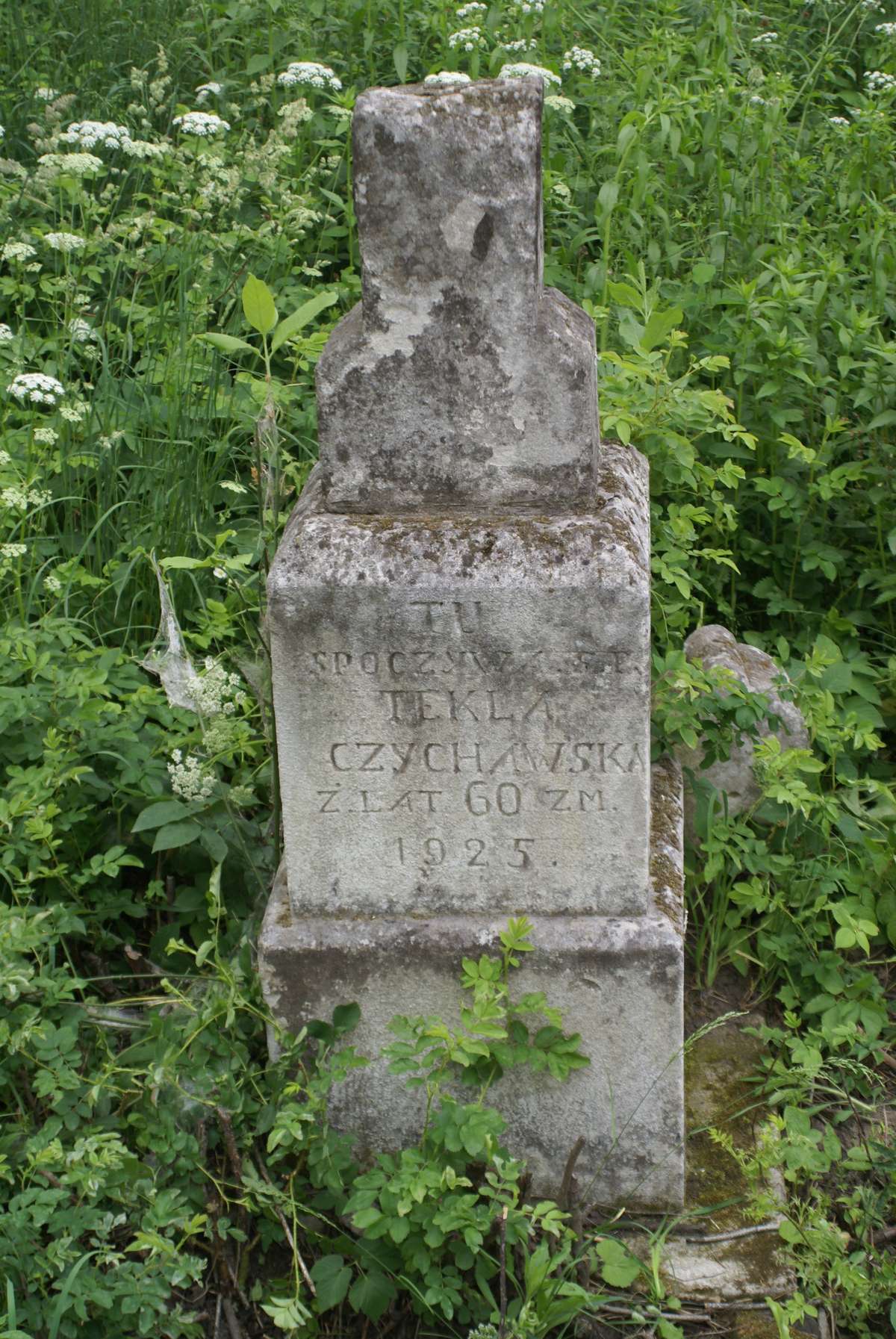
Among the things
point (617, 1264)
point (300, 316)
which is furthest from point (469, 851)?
point (300, 316)

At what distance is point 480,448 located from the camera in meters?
2.24

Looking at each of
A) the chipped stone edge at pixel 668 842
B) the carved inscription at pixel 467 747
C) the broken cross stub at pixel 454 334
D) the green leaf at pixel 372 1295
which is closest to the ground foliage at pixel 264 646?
the green leaf at pixel 372 1295

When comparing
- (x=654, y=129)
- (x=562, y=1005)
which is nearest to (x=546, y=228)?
(x=654, y=129)

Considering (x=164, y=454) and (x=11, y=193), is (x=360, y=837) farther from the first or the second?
(x=11, y=193)

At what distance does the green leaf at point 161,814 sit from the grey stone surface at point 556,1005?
313 mm

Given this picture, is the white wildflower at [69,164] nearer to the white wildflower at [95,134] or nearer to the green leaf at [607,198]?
the white wildflower at [95,134]

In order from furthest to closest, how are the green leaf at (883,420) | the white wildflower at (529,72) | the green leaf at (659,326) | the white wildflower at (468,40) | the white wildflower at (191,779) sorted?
1. the white wildflower at (468,40)
2. the white wildflower at (529,72)
3. the green leaf at (883,420)
4. the green leaf at (659,326)
5. the white wildflower at (191,779)

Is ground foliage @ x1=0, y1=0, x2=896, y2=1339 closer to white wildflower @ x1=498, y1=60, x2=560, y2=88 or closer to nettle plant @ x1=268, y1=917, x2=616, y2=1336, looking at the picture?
nettle plant @ x1=268, y1=917, x2=616, y2=1336

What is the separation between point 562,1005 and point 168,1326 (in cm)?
79

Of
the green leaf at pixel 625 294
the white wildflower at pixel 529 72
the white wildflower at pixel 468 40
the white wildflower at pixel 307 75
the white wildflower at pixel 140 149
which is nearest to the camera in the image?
the green leaf at pixel 625 294

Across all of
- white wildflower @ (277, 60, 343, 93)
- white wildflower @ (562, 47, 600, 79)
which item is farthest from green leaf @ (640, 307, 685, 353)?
white wildflower @ (562, 47, 600, 79)

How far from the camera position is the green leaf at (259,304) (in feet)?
8.03

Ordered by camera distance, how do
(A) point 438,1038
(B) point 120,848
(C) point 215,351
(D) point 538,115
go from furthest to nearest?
(C) point 215,351 < (B) point 120,848 < (A) point 438,1038 < (D) point 538,115

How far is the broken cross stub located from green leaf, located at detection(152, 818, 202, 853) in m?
0.73
